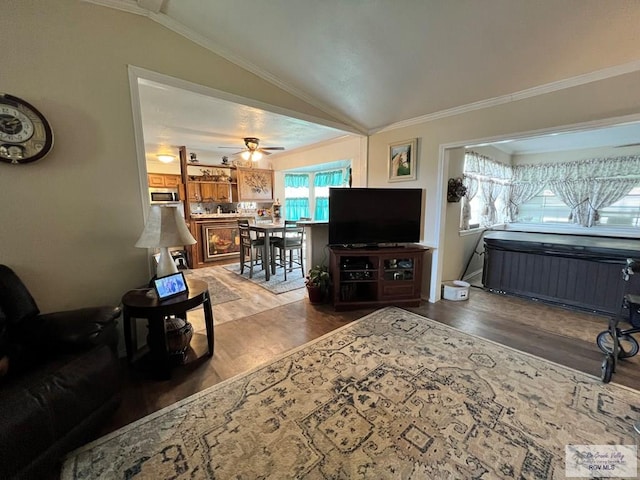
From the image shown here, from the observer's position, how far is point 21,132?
170cm

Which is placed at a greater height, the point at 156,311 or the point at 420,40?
the point at 420,40

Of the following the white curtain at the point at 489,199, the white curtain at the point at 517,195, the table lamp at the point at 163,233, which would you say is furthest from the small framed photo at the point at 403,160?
the white curtain at the point at 517,195

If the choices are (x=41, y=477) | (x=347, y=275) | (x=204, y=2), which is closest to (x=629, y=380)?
(x=347, y=275)

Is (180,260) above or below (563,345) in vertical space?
above

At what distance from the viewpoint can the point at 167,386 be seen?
6.33ft

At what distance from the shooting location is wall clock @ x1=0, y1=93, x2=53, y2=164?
1.65 metres

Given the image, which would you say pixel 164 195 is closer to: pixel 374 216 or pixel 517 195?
pixel 374 216

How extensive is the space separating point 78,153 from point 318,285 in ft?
8.56

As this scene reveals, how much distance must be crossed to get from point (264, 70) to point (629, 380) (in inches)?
162

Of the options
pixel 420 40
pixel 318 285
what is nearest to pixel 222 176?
pixel 318 285

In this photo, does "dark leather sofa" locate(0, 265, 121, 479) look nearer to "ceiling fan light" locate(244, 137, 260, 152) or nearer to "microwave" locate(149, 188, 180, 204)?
"ceiling fan light" locate(244, 137, 260, 152)

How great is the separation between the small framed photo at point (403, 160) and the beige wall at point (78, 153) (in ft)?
8.45

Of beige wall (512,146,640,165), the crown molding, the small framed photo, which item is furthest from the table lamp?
beige wall (512,146,640,165)

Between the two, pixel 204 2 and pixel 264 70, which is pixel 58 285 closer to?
pixel 204 2
